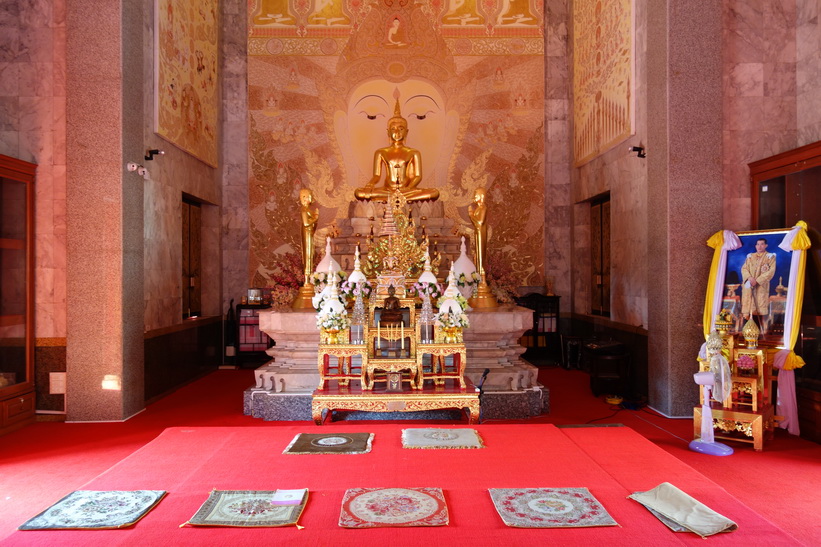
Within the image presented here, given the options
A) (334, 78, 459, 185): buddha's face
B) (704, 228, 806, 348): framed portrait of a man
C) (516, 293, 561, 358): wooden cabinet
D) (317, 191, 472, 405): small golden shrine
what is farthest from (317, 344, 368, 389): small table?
(334, 78, 459, 185): buddha's face

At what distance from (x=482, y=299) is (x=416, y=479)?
400 centimetres

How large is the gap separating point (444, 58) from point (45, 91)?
5841 millimetres

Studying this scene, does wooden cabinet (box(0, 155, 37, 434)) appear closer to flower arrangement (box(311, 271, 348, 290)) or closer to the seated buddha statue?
flower arrangement (box(311, 271, 348, 290))

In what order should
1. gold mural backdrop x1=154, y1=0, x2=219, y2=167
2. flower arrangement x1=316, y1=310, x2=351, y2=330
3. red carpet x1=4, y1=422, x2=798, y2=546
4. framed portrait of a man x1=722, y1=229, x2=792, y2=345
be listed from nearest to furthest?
red carpet x1=4, y1=422, x2=798, y2=546 → framed portrait of a man x1=722, y1=229, x2=792, y2=345 → flower arrangement x1=316, y1=310, x2=351, y2=330 → gold mural backdrop x1=154, y1=0, x2=219, y2=167

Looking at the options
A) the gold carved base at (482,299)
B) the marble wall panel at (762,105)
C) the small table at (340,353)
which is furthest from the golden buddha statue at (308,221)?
the marble wall panel at (762,105)

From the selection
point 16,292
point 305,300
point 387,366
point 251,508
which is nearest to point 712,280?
point 387,366

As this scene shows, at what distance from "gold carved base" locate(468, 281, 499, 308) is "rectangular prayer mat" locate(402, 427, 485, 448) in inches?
121

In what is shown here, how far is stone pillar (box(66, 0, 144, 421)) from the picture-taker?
567 cm

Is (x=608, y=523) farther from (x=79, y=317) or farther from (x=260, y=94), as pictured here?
(x=260, y=94)

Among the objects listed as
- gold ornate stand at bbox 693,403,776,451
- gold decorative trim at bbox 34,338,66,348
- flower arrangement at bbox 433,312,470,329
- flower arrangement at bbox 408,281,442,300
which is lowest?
gold ornate stand at bbox 693,403,776,451

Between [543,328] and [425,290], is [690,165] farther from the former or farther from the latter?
[543,328]

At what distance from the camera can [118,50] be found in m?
5.74

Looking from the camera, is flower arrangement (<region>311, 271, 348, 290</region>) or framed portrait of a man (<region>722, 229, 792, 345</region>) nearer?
framed portrait of a man (<region>722, 229, 792, 345</region>)

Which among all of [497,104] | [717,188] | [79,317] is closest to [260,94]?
[497,104]
